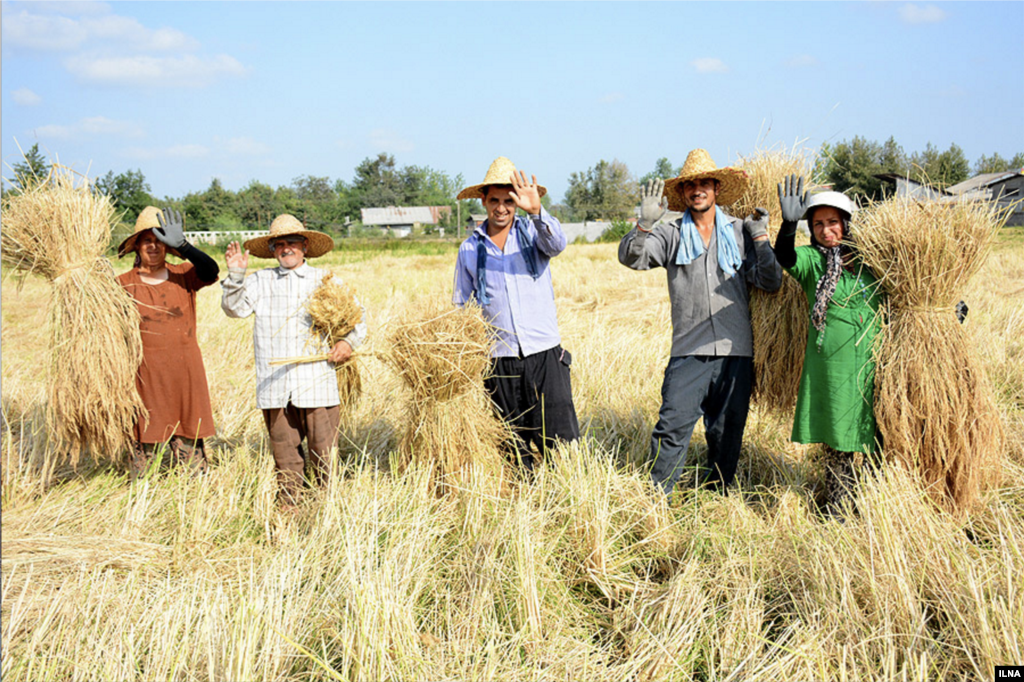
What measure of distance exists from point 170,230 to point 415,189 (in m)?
70.6

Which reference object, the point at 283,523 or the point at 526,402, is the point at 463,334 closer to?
the point at 526,402

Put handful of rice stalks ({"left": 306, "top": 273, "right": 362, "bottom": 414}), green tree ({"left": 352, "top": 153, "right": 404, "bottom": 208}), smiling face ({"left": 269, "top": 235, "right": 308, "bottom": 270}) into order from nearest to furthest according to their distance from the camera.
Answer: handful of rice stalks ({"left": 306, "top": 273, "right": 362, "bottom": 414})
smiling face ({"left": 269, "top": 235, "right": 308, "bottom": 270})
green tree ({"left": 352, "top": 153, "right": 404, "bottom": 208})

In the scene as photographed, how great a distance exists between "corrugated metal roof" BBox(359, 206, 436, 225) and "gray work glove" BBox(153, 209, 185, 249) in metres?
52.8

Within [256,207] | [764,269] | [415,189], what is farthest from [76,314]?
[415,189]

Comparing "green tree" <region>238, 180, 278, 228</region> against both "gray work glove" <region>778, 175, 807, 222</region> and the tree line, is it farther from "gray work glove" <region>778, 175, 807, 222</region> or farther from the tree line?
"gray work glove" <region>778, 175, 807, 222</region>

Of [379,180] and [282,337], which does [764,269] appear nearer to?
[282,337]

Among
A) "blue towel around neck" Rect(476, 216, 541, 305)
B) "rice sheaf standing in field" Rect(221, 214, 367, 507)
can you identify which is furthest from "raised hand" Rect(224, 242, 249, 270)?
"blue towel around neck" Rect(476, 216, 541, 305)

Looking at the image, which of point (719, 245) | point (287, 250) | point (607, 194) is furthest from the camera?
point (607, 194)

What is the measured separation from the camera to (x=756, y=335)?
3.14m

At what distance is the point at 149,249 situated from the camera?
3.45m

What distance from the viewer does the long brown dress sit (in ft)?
11.3

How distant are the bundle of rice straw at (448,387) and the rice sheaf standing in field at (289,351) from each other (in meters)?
0.51

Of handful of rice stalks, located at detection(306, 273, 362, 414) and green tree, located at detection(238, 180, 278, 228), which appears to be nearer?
handful of rice stalks, located at detection(306, 273, 362, 414)

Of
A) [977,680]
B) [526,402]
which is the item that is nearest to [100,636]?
[526,402]
